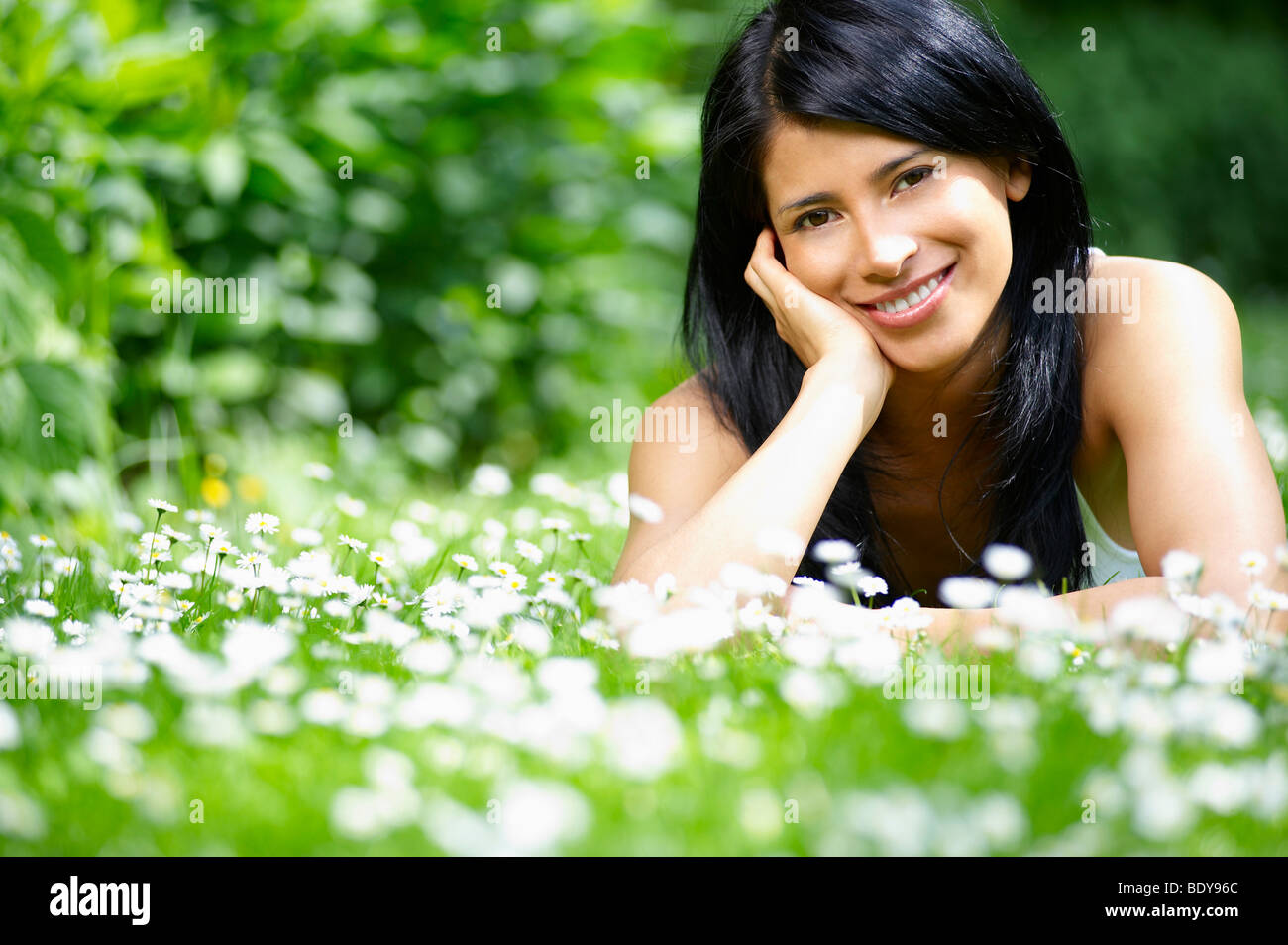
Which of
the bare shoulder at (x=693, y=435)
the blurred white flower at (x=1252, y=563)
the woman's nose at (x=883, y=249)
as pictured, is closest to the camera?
the blurred white flower at (x=1252, y=563)

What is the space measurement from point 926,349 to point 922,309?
3.8 inches

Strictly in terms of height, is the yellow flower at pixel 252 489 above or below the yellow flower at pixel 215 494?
above

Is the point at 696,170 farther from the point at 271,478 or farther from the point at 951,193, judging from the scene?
the point at 951,193

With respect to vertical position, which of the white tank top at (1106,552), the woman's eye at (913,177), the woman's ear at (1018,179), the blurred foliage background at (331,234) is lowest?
the white tank top at (1106,552)

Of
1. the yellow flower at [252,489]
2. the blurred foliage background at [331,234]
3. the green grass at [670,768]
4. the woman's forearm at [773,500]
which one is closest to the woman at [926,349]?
the woman's forearm at [773,500]

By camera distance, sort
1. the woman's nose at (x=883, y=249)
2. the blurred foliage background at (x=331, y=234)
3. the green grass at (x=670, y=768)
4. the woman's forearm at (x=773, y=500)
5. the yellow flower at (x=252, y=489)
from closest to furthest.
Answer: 1. the green grass at (x=670, y=768)
2. the woman's forearm at (x=773, y=500)
3. the woman's nose at (x=883, y=249)
4. the blurred foliage background at (x=331, y=234)
5. the yellow flower at (x=252, y=489)

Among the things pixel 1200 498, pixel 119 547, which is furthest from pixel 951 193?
pixel 119 547

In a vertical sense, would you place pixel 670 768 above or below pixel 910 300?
below

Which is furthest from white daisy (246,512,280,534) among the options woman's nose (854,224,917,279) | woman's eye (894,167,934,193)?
woman's eye (894,167,934,193)

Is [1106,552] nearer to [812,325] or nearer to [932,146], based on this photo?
[812,325]

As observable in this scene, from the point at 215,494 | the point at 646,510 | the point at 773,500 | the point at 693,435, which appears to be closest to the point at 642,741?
the point at 773,500

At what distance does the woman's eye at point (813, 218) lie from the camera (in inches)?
97.6

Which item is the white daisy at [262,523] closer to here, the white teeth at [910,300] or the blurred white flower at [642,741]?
the blurred white flower at [642,741]

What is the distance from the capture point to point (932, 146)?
7.75 ft
